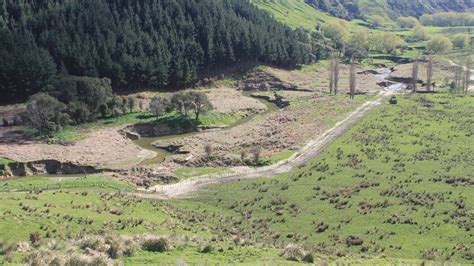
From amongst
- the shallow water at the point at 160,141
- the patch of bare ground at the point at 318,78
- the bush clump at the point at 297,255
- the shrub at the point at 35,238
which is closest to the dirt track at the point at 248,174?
the shallow water at the point at 160,141

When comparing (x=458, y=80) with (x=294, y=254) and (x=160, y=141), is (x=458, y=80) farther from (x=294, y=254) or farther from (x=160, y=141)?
→ (x=294, y=254)

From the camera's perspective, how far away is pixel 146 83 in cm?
12731

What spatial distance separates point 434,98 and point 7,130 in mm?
95851

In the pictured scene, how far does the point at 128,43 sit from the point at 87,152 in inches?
2468

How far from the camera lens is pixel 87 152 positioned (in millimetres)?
77562

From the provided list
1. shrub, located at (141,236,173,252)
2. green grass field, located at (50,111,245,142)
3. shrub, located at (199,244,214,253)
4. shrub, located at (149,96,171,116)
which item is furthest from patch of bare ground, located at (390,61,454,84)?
shrub, located at (141,236,173,252)

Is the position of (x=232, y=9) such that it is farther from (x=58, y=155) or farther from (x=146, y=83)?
(x=58, y=155)

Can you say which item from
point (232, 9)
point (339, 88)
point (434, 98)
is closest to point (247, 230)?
point (434, 98)

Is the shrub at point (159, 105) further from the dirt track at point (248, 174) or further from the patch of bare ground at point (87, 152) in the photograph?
the dirt track at point (248, 174)

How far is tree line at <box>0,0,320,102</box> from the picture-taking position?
113688mm

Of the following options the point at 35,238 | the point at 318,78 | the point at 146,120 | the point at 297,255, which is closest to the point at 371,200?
the point at 297,255

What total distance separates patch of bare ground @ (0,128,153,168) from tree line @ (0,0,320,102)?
1325 inches

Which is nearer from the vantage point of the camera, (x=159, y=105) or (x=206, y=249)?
(x=206, y=249)

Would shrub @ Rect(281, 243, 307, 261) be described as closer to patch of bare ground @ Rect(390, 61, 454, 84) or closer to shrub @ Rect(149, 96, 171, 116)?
shrub @ Rect(149, 96, 171, 116)
